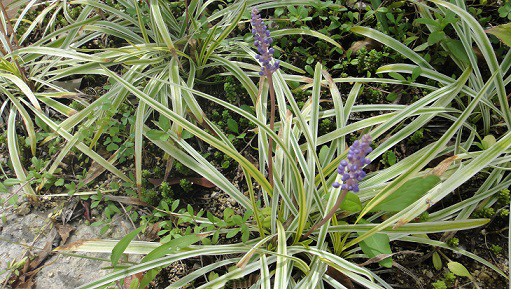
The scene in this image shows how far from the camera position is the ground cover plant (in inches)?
64.9

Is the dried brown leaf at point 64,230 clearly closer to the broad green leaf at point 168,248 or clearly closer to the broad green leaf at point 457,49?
the broad green leaf at point 168,248

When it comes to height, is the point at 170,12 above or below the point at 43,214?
above

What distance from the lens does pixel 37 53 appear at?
2.56 meters

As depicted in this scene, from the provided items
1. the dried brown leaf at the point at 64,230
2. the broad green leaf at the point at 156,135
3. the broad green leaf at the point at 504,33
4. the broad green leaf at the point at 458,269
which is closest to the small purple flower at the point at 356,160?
the broad green leaf at the point at 458,269

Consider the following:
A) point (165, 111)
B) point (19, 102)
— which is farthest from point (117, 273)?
point (19, 102)

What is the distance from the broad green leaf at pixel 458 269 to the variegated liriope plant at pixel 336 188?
0.27 ft

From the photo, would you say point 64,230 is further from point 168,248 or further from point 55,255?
point 168,248

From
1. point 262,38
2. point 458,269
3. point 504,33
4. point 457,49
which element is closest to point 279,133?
point 262,38

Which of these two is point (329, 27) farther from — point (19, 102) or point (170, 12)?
point (19, 102)

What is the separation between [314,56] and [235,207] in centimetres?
102

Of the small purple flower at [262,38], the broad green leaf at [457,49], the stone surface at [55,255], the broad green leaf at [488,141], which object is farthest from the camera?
the broad green leaf at [457,49]

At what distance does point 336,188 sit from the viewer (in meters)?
1.49

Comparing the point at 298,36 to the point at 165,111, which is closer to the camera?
the point at 165,111

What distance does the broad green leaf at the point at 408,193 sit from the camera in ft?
5.21
